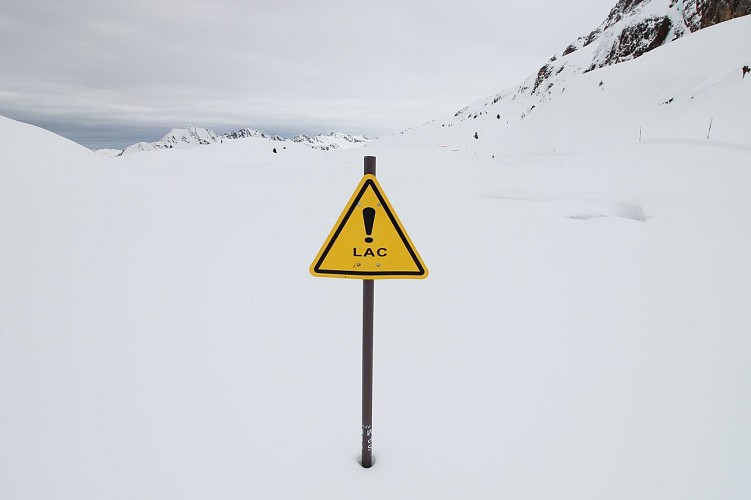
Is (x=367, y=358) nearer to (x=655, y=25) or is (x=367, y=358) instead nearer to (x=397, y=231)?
(x=397, y=231)

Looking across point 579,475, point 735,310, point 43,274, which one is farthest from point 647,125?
point 43,274

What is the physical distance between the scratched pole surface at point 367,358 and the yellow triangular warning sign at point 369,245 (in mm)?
85

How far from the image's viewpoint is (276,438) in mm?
2381

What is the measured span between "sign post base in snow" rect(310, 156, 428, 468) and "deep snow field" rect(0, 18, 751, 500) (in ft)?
3.89

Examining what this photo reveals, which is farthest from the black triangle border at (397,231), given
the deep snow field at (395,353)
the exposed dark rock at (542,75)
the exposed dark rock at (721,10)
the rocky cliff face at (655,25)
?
the exposed dark rock at (542,75)

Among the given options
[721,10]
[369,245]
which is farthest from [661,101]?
[369,245]

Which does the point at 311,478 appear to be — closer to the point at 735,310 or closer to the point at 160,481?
the point at 160,481

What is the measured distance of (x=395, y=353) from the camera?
321 centimetres

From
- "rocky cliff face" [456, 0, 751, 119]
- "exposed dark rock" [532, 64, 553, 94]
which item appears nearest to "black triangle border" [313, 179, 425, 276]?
"rocky cliff face" [456, 0, 751, 119]

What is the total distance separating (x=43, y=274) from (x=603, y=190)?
925 cm

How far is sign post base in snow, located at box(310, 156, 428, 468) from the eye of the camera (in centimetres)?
182

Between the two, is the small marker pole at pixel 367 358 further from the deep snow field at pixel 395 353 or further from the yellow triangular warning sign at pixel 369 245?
the deep snow field at pixel 395 353

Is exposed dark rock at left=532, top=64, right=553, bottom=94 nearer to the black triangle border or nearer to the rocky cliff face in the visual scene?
the rocky cliff face

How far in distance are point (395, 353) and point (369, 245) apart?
5.50 ft
